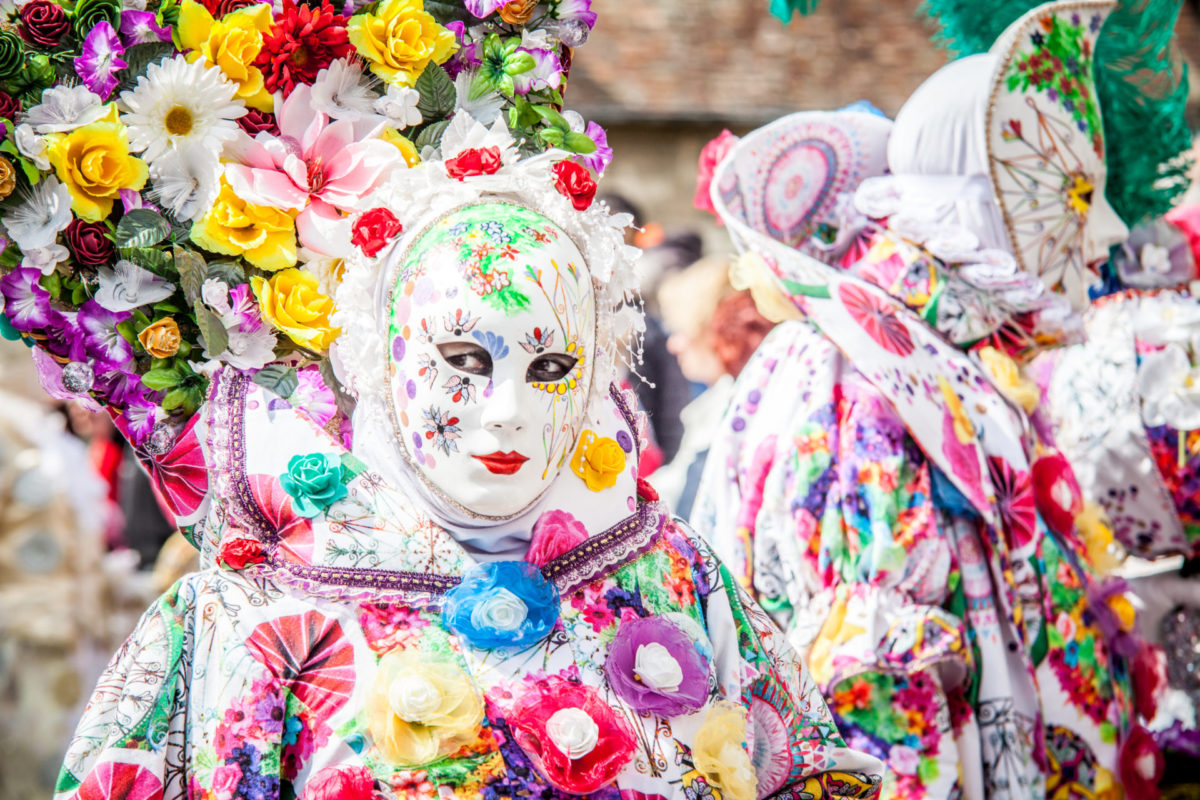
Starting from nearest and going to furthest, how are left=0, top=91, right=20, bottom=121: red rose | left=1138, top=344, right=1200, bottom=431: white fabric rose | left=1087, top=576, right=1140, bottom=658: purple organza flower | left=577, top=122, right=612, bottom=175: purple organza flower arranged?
left=0, top=91, right=20, bottom=121: red rose < left=577, top=122, right=612, bottom=175: purple organza flower < left=1087, top=576, right=1140, bottom=658: purple organza flower < left=1138, top=344, right=1200, bottom=431: white fabric rose

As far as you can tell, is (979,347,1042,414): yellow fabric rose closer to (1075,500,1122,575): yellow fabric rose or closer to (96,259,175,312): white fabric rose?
(1075,500,1122,575): yellow fabric rose

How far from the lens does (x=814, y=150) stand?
147 inches

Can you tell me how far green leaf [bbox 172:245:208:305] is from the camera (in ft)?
7.74

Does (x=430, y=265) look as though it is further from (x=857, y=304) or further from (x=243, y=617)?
(x=857, y=304)

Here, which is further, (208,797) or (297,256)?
(297,256)

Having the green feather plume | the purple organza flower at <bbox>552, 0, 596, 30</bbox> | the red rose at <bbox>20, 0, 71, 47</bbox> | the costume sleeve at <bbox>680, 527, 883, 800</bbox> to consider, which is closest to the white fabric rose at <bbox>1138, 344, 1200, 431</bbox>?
the green feather plume

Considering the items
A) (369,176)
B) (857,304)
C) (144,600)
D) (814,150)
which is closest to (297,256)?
(369,176)

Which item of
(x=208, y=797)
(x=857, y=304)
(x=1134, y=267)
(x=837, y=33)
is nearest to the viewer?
(x=208, y=797)

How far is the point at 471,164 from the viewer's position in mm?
2266

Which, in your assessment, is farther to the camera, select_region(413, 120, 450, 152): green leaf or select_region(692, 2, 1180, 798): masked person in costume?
select_region(692, 2, 1180, 798): masked person in costume

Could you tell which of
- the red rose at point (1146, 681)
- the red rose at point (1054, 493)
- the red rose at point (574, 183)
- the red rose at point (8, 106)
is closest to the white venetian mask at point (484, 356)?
the red rose at point (574, 183)

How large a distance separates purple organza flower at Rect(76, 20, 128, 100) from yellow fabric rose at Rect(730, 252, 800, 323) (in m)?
1.73

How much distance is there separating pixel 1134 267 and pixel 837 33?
30.4 feet

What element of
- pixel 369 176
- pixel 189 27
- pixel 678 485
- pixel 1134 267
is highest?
pixel 189 27
